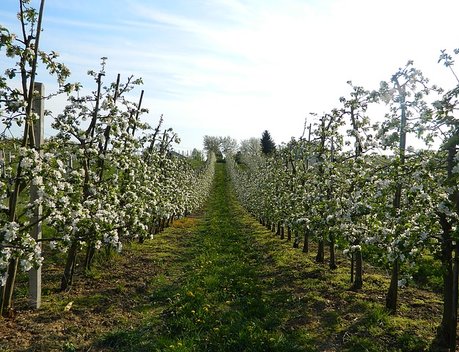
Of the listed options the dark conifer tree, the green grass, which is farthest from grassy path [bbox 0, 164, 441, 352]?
the dark conifer tree

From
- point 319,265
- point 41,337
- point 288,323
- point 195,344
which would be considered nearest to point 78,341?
point 41,337

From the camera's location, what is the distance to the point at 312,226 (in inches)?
482

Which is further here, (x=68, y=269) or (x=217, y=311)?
(x=68, y=269)

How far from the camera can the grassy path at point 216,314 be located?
337 inches

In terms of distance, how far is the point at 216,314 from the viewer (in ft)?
33.9

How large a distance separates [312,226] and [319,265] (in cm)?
504

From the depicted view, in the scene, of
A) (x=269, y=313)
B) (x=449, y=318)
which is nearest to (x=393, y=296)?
(x=449, y=318)

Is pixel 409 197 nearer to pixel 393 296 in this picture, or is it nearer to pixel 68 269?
pixel 393 296

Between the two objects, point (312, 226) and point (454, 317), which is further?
point (312, 226)

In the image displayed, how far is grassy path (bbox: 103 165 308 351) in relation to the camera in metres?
8.57

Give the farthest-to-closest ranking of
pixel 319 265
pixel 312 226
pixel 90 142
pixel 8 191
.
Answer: pixel 319 265
pixel 312 226
pixel 90 142
pixel 8 191

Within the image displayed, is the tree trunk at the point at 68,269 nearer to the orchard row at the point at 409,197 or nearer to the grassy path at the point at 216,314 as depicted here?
the grassy path at the point at 216,314

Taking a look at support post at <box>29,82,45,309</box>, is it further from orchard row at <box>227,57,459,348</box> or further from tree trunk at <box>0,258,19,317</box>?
orchard row at <box>227,57,459,348</box>

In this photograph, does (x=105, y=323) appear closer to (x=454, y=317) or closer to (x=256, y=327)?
(x=256, y=327)
